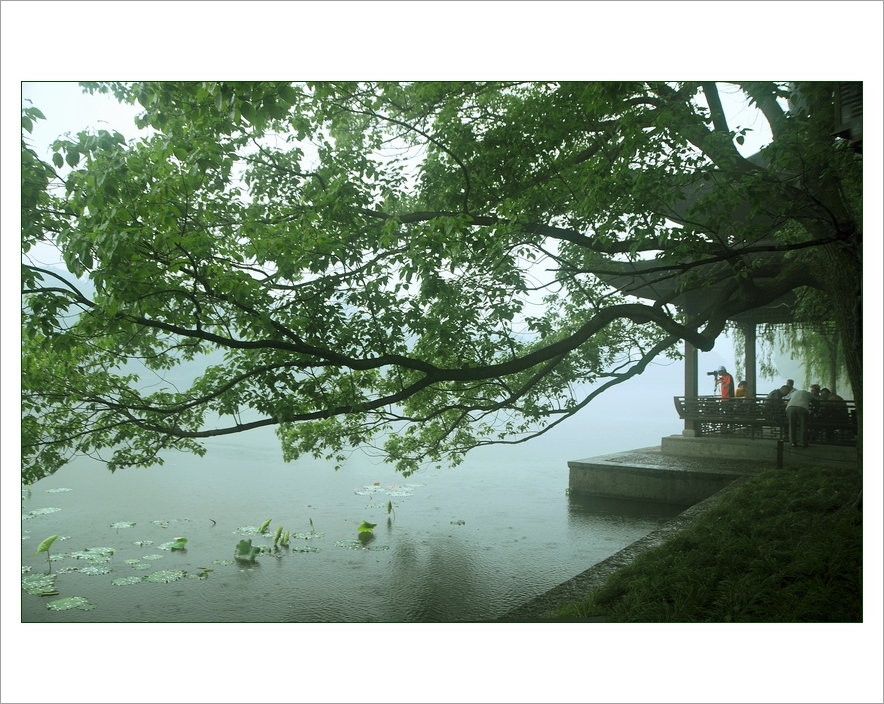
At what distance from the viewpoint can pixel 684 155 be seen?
10.0 ft

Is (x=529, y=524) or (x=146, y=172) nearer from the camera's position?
(x=146, y=172)

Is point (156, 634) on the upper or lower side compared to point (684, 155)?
lower

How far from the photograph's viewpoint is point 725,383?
4109 millimetres

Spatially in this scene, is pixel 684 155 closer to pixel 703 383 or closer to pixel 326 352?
pixel 703 383

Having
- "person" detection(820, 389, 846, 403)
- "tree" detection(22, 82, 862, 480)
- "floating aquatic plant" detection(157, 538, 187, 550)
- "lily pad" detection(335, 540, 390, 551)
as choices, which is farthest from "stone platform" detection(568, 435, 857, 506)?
"floating aquatic plant" detection(157, 538, 187, 550)

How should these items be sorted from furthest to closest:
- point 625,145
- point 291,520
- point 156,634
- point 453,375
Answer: point 291,520, point 453,375, point 625,145, point 156,634

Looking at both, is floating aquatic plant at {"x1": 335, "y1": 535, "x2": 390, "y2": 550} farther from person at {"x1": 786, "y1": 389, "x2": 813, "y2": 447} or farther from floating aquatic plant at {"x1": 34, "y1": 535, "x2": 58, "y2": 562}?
person at {"x1": 786, "y1": 389, "x2": 813, "y2": 447}

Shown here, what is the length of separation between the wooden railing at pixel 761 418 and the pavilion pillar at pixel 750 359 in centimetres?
9

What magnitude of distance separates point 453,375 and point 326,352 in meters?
0.66

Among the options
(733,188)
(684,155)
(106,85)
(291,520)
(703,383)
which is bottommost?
(291,520)

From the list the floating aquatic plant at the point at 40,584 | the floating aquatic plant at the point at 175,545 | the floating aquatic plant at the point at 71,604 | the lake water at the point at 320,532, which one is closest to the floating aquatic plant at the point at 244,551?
the lake water at the point at 320,532

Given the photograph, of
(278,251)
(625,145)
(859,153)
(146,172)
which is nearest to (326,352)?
(278,251)

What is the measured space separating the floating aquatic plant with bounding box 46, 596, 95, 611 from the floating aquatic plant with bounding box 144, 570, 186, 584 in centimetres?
32

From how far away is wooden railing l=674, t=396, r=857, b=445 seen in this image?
3.31 metres
